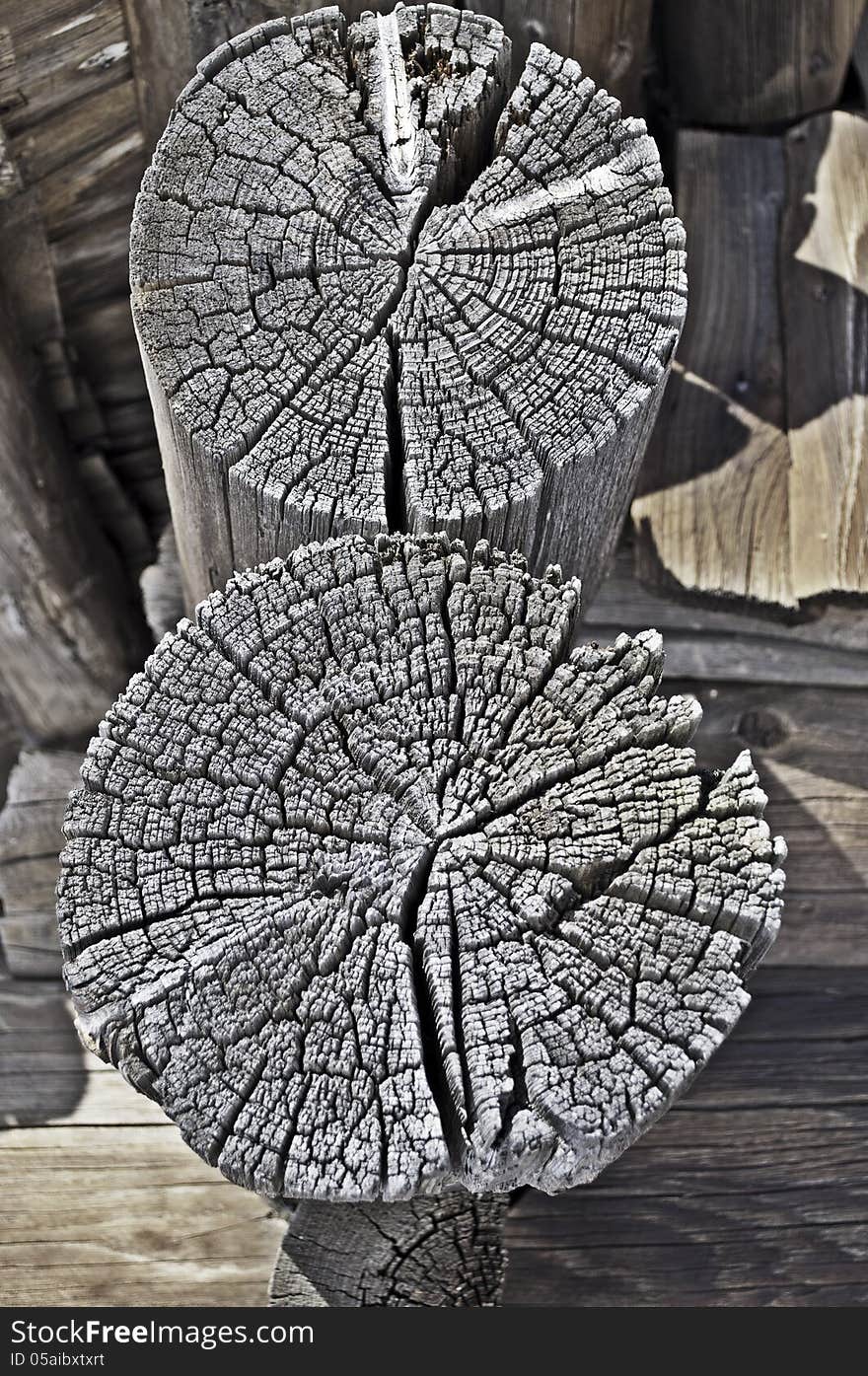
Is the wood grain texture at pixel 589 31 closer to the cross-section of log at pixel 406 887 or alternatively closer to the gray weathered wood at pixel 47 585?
the gray weathered wood at pixel 47 585

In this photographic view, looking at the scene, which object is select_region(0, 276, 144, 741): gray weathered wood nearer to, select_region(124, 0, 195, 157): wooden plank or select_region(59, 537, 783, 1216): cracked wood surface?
select_region(124, 0, 195, 157): wooden plank

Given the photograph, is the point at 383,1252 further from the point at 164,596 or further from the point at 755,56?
the point at 755,56

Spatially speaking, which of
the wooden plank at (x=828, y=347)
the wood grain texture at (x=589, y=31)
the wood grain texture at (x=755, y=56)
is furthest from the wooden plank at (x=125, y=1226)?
the wood grain texture at (x=755, y=56)

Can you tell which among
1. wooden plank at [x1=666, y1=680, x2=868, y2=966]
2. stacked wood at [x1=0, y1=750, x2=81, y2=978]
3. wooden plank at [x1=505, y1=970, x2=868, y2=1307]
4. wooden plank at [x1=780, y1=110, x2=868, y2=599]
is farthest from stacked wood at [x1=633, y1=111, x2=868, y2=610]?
stacked wood at [x1=0, y1=750, x2=81, y2=978]

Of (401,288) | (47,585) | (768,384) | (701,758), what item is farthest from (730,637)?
(47,585)

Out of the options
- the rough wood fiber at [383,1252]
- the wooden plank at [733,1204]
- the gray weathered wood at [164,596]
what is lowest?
the wooden plank at [733,1204]

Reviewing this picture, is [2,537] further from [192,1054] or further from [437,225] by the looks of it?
[192,1054]

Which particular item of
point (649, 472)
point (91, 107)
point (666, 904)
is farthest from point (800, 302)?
point (666, 904)
